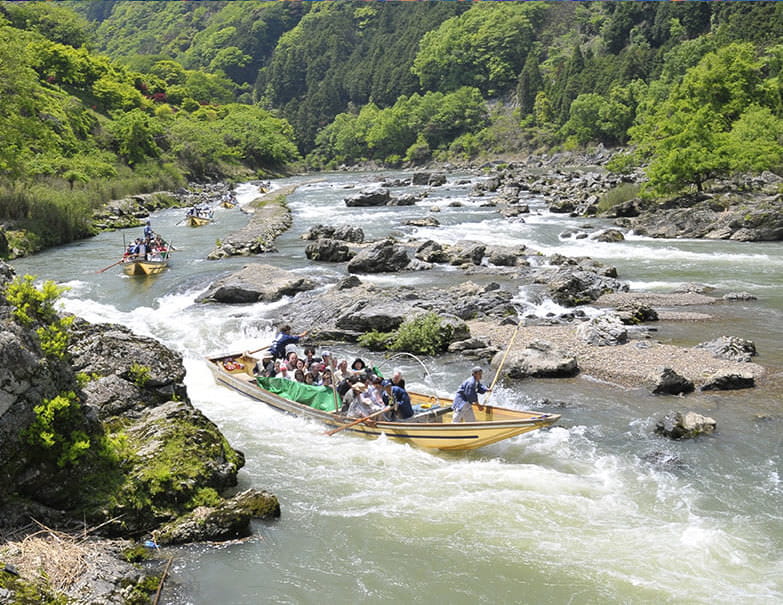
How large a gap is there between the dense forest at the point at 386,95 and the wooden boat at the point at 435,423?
77.6 ft

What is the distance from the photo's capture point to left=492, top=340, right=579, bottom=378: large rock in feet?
51.7

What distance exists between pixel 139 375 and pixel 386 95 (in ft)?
482

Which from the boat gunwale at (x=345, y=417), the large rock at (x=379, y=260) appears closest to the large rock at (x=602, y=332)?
the boat gunwale at (x=345, y=417)

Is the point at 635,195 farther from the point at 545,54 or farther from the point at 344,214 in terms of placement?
the point at 545,54

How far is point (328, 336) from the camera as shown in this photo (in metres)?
19.4

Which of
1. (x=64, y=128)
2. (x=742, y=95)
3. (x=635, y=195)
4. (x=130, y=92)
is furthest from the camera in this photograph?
(x=130, y=92)

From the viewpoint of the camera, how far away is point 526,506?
10.1 metres

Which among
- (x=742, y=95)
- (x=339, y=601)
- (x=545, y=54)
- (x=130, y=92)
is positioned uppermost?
(x=545, y=54)

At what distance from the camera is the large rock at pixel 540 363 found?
15.8 meters

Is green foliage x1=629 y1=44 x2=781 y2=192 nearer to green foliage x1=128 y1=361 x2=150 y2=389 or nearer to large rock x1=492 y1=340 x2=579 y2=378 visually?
large rock x1=492 y1=340 x2=579 y2=378

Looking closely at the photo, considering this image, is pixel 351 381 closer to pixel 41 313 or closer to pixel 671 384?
pixel 41 313

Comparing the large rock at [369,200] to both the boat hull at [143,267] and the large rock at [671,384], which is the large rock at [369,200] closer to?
the boat hull at [143,267]

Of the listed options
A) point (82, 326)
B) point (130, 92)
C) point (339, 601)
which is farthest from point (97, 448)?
point (130, 92)

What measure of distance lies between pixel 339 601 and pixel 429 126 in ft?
399
